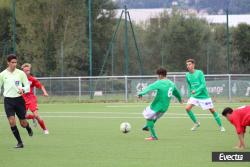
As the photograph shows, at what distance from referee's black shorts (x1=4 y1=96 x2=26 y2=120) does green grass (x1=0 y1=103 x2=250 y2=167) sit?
0.80 m

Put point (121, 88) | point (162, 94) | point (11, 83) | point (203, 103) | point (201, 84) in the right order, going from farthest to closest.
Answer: point (121, 88) < point (203, 103) < point (201, 84) < point (162, 94) < point (11, 83)

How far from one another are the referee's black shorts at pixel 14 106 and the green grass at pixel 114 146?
805 millimetres

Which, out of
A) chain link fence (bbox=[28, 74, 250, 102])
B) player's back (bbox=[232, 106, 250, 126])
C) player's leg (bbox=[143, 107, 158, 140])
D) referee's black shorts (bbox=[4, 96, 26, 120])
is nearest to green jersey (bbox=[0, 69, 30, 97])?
referee's black shorts (bbox=[4, 96, 26, 120])

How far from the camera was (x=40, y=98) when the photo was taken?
144 ft

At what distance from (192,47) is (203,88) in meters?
37.4

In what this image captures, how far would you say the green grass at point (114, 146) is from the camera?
1270 centimetres

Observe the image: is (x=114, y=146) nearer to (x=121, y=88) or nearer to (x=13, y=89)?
(x=13, y=89)

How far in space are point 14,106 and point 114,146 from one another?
250cm

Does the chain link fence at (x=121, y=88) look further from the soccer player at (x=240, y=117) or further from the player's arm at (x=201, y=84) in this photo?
the soccer player at (x=240, y=117)

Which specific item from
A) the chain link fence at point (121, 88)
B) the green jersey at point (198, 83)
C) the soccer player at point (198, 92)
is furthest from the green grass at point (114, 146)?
the chain link fence at point (121, 88)

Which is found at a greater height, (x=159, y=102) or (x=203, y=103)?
(x=159, y=102)

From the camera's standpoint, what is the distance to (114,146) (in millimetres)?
15656

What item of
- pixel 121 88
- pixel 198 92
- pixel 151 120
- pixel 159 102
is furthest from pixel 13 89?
pixel 121 88

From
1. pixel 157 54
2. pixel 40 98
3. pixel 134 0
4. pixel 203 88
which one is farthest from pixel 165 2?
pixel 203 88
